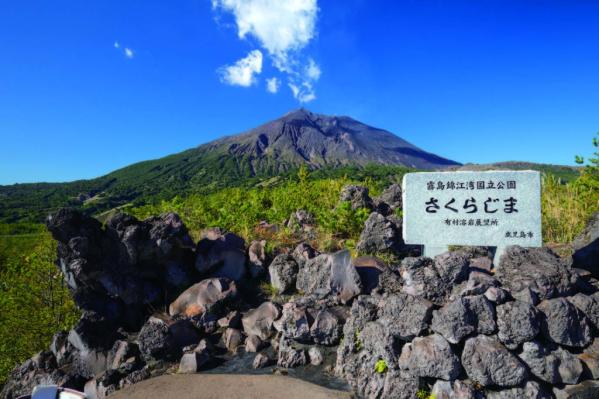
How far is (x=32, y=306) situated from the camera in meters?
6.50

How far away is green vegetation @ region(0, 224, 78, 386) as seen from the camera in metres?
6.12

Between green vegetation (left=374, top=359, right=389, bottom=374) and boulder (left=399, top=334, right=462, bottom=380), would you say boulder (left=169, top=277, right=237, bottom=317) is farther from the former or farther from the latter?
boulder (left=399, top=334, right=462, bottom=380)

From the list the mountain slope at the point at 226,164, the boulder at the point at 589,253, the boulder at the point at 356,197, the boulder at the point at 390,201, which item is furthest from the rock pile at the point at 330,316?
the mountain slope at the point at 226,164

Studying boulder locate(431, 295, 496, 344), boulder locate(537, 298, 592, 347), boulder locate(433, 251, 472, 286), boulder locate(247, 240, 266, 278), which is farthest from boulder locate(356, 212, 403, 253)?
boulder locate(537, 298, 592, 347)

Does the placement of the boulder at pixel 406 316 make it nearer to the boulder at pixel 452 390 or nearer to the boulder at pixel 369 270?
the boulder at pixel 452 390

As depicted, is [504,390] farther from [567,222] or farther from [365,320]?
[567,222]

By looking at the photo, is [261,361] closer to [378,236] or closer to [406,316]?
[406,316]

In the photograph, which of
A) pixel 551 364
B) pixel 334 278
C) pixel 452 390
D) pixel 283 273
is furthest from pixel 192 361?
pixel 551 364

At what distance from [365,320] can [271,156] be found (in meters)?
169

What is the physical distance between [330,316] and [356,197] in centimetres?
431

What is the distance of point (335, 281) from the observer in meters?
6.06

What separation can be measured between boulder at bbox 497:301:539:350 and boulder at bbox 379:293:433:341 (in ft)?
2.47

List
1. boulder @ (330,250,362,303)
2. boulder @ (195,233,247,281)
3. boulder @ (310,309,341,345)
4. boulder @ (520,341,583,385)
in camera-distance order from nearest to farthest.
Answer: boulder @ (520,341,583,385) → boulder @ (310,309,341,345) → boulder @ (330,250,362,303) → boulder @ (195,233,247,281)

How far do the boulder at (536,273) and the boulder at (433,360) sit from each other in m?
1.31
